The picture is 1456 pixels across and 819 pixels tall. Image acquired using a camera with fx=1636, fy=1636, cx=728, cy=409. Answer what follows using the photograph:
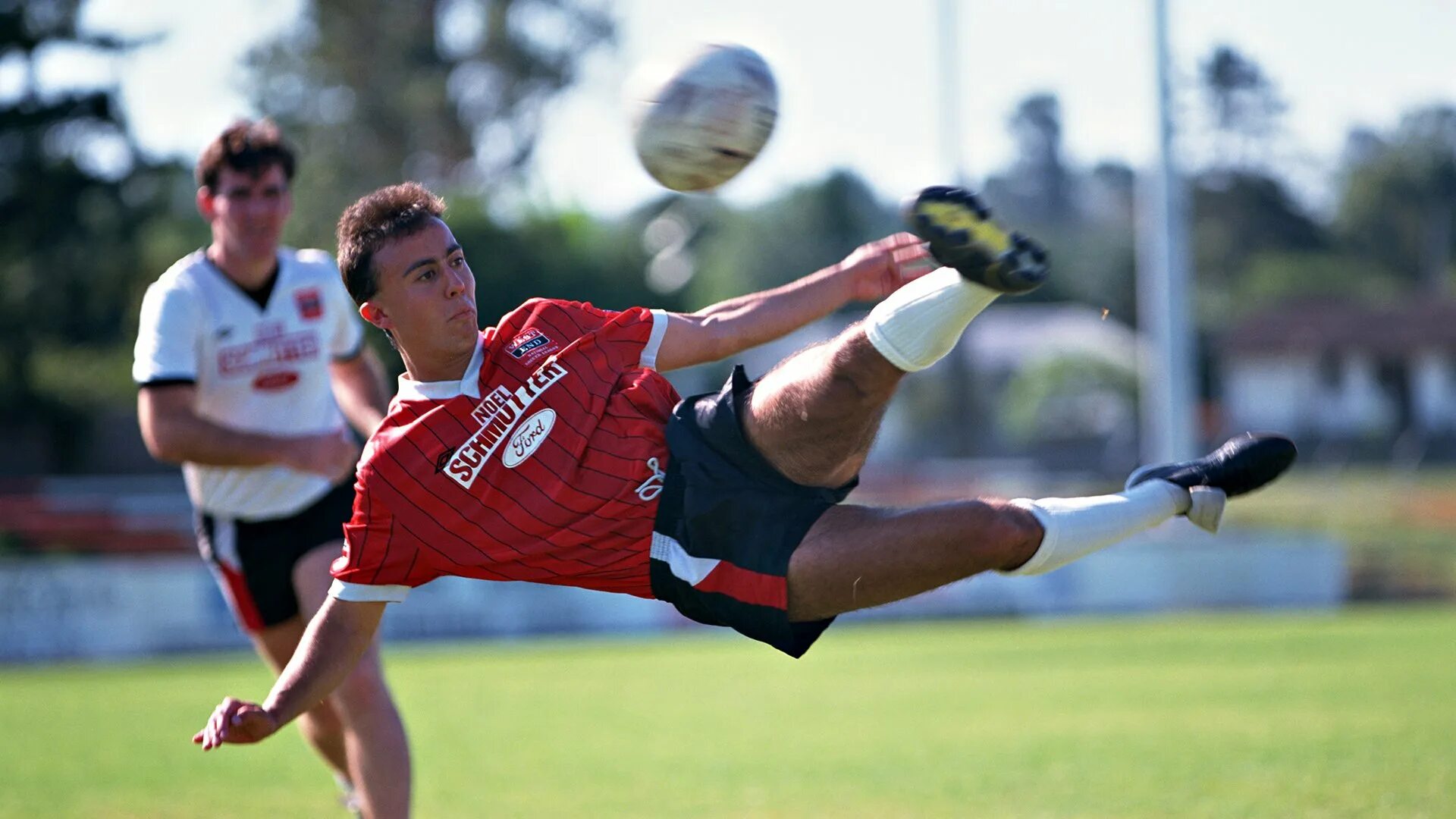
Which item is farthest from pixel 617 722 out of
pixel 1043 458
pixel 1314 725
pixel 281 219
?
pixel 1043 458

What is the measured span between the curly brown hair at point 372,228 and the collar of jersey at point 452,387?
1.00 feet

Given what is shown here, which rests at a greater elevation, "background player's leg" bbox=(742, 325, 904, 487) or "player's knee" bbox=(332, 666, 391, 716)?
"background player's leg" bbox=(742, 325, 904, 487)

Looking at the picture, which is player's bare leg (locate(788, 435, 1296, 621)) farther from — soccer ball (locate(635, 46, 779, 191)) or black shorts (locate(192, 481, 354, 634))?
black shorts (locate(192, 481, 354, 634))

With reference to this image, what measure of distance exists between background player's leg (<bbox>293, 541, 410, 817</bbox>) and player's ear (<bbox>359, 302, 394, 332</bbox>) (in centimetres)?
138

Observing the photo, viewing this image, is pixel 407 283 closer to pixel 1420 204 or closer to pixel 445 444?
pixel 445 444

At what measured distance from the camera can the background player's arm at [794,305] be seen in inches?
200

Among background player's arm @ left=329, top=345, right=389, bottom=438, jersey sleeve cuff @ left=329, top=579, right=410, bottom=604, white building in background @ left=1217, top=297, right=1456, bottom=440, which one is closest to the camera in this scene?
jersey sleeve cuff @ left=329, top=579, right=410, bottom=604

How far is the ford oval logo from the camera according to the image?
479cm

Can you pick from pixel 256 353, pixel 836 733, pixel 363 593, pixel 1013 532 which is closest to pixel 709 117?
pixel 1013 532

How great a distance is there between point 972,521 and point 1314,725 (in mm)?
5945

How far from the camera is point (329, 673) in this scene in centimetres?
482

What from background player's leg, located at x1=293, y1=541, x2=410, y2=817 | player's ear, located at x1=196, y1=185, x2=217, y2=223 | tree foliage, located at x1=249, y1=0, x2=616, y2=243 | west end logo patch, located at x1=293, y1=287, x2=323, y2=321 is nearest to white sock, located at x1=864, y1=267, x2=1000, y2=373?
background player's leg, located at x1=293, y1=541, x2=410, y2=817

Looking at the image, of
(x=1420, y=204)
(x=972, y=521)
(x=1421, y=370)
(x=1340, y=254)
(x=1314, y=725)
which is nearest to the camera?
(x=972, y=521)

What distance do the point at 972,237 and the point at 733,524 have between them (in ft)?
3.69
